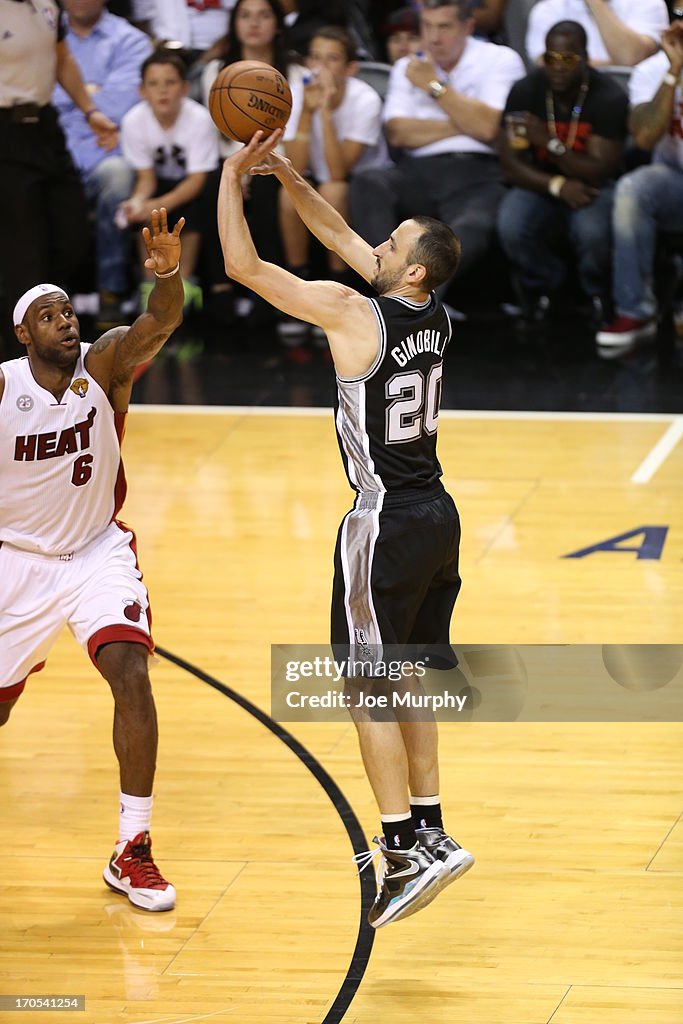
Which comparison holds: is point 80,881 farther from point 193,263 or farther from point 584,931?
point 193,263

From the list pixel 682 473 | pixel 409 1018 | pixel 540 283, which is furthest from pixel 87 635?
pixel 540 283

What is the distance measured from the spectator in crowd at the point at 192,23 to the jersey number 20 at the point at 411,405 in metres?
8.06

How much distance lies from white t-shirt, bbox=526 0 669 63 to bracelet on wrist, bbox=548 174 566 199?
107 centimetres

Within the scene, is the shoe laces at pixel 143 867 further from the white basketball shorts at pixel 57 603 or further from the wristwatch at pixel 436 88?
the wristwatch at pixel 436 88

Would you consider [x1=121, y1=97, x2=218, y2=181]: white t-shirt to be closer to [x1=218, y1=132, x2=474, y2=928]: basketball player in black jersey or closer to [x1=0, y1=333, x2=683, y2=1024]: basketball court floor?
[x1=0, y1=333, x2=683, y2=1024]: basketball court floor

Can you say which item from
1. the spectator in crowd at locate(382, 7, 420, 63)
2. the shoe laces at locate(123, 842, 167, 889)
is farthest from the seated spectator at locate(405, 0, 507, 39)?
the shoe laces at locate(123, 842, 167, 889)

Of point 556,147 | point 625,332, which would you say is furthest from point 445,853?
point 556,147

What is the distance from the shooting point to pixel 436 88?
462 inches

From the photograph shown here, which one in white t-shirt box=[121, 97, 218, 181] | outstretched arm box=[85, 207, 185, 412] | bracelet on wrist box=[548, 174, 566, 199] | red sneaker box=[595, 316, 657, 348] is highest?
outstretched arm box=[85, 207, 185, 412]

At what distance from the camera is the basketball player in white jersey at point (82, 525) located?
576cm

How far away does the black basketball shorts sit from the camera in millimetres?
5332

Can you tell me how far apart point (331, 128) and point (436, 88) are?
2.57 ft

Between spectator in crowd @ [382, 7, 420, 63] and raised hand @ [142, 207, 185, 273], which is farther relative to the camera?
spectator in crowd @ [382, 7, 420, 63]

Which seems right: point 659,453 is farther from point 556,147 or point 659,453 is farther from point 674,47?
point 674,47
